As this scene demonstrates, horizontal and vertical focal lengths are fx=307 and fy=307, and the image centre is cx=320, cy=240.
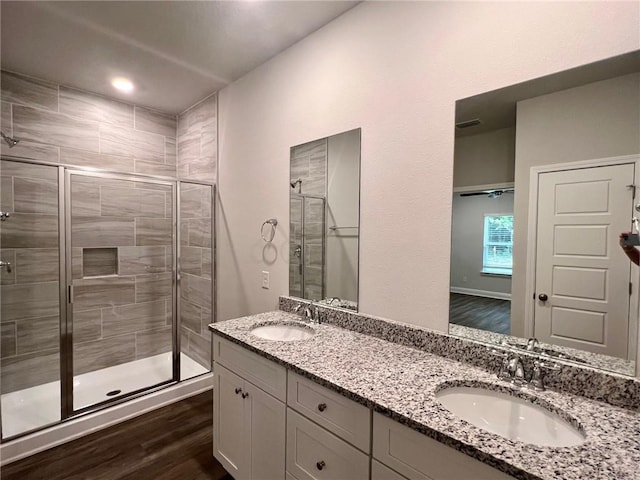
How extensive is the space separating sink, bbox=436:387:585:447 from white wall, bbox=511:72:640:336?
293 millimetres

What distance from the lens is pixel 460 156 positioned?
1363mm

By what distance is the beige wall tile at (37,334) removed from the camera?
2.48 m

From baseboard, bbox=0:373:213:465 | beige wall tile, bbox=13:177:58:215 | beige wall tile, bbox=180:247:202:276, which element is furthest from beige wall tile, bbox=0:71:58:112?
baseboard, bbox=0:373:213:465

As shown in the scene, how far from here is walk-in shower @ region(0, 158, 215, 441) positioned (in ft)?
7.36

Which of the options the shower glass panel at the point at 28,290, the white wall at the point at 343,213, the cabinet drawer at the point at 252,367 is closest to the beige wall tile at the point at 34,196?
the shower glass panel at the point at 28,290

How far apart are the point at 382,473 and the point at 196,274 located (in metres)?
2.51

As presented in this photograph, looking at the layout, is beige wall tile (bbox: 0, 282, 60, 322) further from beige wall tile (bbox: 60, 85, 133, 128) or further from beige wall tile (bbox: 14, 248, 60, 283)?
beige wall tile (bbox: 60, 85, 133, 128)

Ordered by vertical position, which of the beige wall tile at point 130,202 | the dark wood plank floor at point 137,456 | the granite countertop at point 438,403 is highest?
the beige wall tile at point 130,202

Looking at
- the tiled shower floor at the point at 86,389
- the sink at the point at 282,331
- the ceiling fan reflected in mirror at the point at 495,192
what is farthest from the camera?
the tiled shower floor at the point at 86,389

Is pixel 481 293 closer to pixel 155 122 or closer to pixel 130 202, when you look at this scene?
pixel 130 202

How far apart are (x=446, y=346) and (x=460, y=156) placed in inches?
33.3

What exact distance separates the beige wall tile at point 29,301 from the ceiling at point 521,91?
3223mm

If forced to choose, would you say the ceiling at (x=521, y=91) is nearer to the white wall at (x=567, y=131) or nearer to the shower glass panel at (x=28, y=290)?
the white wall at (x=567, y=131)

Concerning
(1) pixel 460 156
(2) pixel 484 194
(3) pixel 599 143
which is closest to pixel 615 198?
(3) pixel 599 143
